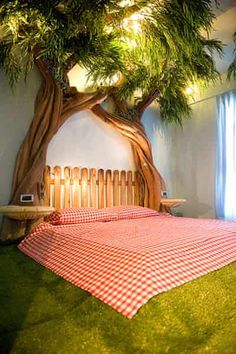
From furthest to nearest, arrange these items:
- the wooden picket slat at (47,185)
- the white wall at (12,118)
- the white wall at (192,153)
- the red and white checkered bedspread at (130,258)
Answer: the white wall at (192,153)
the wooden picket slat at (47,185)
the white wall at (12,118)
the red and white checkered bedspread at (130,258)

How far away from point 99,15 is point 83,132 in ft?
4.81

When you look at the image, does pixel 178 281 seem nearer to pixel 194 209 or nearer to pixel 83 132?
pixel 83 132

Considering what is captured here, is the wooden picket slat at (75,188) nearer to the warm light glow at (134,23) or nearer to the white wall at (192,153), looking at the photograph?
the white wall at (192,153)

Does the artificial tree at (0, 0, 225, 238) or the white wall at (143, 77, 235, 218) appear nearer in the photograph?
the artificial tree at (0, 0, 225, 238)

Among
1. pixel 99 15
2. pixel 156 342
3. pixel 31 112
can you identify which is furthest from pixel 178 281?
pixel 31 112

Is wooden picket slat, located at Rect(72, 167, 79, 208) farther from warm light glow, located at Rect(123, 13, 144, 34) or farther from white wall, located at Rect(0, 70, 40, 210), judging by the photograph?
warm light glow, located at Rect(123, 13, 144, 34)

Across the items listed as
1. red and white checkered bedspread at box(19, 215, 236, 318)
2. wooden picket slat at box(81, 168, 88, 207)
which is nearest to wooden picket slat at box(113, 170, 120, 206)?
wooden picket slat at box(81, 168, 88, 207)

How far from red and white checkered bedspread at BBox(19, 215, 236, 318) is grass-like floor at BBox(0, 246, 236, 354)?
5 centimetres

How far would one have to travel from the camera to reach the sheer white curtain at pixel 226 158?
330cm

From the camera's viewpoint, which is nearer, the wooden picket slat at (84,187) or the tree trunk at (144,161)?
the wooden picket slat at (84,187)

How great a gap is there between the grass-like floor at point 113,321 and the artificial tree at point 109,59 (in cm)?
157

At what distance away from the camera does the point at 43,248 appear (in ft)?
5.59

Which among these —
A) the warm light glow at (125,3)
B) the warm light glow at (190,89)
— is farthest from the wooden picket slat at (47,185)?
the warm light glow at (190,89)

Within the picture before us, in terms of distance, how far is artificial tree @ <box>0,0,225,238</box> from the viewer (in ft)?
6.18
